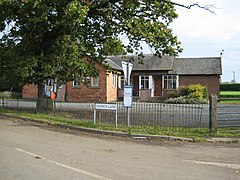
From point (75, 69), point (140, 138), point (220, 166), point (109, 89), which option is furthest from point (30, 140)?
point (109, 89)

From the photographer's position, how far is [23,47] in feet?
62.1

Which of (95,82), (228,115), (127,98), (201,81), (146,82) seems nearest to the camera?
(228,115)

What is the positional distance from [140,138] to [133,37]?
9044 mm

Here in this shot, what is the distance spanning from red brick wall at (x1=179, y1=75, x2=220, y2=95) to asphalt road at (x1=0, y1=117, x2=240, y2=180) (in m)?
32.0

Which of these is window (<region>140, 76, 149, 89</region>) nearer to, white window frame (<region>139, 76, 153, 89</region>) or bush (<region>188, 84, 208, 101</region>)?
white window frame (<region>139, 76, 153, 89</region>)

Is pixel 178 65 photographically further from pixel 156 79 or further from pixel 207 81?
pixel 156 79

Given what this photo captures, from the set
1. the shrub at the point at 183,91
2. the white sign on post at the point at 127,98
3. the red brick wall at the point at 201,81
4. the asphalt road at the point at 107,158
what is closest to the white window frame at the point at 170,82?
the red brick wall at the point at 201,81

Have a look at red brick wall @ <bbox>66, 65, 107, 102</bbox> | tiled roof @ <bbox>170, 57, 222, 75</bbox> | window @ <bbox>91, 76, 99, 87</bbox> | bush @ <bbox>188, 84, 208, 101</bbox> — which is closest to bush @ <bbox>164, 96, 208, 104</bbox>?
bush @ <bbox>188, 84, 208, 101</bbox>

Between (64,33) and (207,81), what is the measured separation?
91.9 feet

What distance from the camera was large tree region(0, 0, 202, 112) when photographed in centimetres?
1716

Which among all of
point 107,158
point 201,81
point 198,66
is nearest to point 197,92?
point 201,81

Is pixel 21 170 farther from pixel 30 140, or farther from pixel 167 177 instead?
pixel 30 140

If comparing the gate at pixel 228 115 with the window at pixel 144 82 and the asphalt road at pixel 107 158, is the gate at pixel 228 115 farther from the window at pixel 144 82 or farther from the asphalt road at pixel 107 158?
the window at pixel 144 82

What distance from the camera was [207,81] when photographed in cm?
4175
